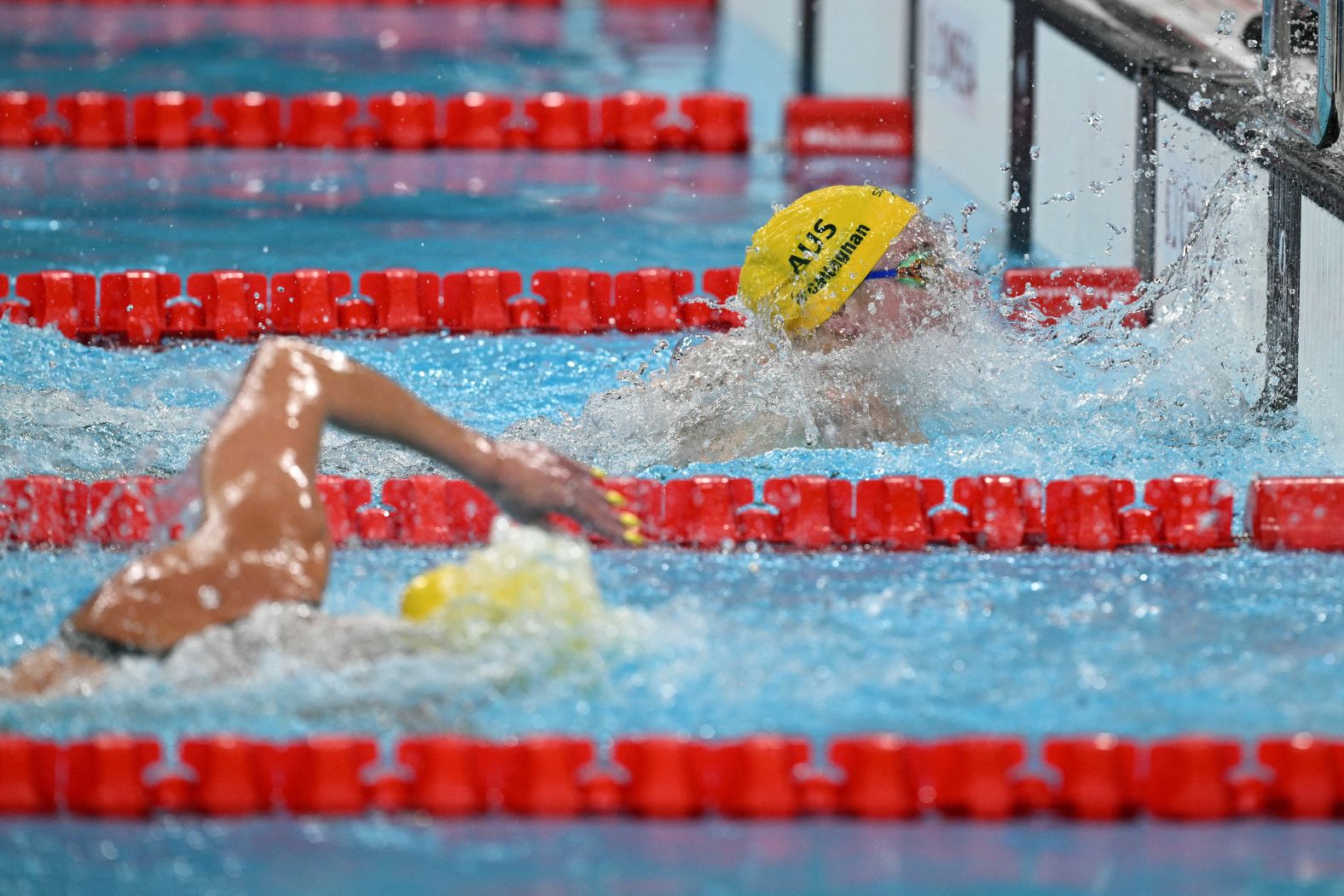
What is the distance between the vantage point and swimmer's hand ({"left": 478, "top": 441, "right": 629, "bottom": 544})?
2645 millimetres

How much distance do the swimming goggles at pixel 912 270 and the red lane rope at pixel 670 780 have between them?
130 cm

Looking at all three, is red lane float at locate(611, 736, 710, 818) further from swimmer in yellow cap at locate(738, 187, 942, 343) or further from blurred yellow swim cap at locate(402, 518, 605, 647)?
swimmer in yellow cap at locate(738, 187, 942, 343)

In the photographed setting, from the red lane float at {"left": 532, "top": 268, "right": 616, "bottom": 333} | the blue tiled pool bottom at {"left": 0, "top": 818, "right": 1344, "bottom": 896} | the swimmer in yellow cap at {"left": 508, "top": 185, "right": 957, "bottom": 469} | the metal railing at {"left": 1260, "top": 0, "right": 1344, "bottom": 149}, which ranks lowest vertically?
the blue tiled pool bottom at {"left": 0, "top": 818, "right": 1344, "bottom": 896}

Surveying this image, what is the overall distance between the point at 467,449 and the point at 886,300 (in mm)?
1173

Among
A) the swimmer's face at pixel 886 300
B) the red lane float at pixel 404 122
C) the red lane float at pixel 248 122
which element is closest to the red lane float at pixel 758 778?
the swimmer's face at pixel 886 300

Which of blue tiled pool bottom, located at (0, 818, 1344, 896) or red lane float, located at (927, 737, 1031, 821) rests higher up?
red lane float, located at (927, 737, 1031, 821)

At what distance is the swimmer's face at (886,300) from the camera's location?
11.6 ft

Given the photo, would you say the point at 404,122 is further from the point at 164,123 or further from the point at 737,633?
the point at 737,633

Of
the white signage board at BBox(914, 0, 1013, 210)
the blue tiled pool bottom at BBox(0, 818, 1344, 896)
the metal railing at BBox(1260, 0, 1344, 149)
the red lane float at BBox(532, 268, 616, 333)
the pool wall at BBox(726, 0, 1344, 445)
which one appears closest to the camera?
the blue tiled pool bottom at BBox(0, 818, 1344, 896)

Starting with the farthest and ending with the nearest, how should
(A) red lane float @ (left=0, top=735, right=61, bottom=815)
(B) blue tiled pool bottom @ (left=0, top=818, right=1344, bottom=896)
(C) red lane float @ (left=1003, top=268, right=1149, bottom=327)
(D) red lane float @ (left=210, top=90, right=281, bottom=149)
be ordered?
(D) red lane float @ (left=210, top=90, right=281, bottom=149) < (C) red lane float @ (left=1003, top=268, right=1149, bottom=327) < (A) red lane float @ (left=0, top=735, right=61, bottom=815) < (B) blue tiled pool bottom @ (left=0, top=818, right=1344, bottom=896)

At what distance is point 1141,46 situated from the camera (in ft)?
16.1

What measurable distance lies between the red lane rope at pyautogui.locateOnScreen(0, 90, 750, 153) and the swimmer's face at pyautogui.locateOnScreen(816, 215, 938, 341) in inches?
145

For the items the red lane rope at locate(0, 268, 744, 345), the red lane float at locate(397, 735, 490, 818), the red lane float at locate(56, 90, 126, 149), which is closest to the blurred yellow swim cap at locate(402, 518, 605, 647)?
the red lane float at locate(397, 735, 490, 818)

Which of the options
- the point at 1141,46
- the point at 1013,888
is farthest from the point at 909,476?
the point at 1141,46
